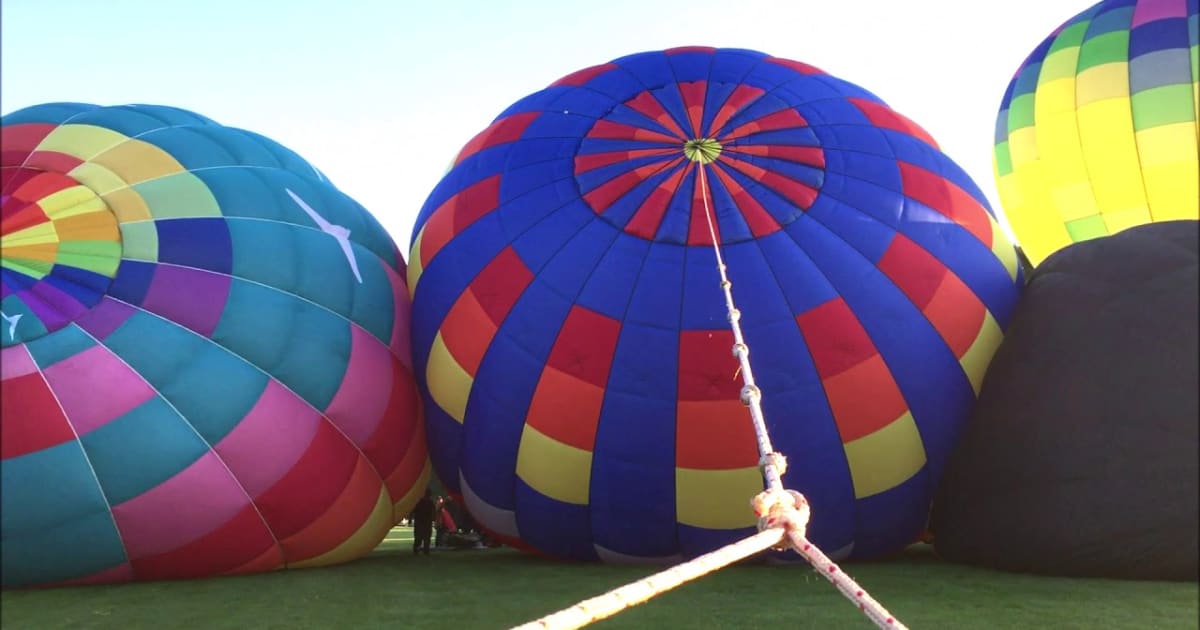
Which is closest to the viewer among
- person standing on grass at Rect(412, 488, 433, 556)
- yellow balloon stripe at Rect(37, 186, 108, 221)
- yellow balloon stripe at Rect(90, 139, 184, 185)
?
yellow balloon stripe at Rect(37, 186, 108, 221)

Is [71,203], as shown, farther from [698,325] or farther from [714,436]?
[714,436]

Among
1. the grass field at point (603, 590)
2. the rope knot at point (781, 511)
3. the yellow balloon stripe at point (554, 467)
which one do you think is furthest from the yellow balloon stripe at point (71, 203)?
the rope knot at point (781, 511)

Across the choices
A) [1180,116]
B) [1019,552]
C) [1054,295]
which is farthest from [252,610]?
[1180,116]

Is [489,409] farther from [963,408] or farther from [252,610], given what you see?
[963,408]

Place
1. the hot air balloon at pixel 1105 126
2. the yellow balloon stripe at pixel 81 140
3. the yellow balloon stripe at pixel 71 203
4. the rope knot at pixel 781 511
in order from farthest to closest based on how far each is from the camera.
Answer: the hot air balloon at pixel 1105 126 → the yellow balloon stripe at pixel 81 140 → the yellow balloon stripe at pixel 71 203 → the rope knot at pixel 781 511

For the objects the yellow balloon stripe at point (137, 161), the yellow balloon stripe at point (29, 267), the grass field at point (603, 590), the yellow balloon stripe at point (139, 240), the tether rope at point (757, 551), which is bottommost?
the grass field at point (603, 590)

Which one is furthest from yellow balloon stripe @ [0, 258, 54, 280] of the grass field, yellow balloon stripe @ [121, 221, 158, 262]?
the grass field

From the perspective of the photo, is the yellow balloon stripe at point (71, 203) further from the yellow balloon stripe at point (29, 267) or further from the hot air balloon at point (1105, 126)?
the hot air balloon at point (1105, 126)

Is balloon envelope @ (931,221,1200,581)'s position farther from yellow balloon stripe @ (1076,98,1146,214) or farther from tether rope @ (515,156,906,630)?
yellow balloon stripe @ (1076,98,1146,214)
